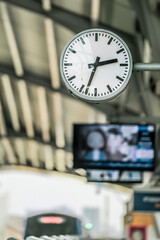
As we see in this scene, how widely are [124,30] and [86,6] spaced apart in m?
1.04

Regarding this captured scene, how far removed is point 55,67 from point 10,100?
4555 mm

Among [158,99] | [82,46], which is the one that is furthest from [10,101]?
[82,46]

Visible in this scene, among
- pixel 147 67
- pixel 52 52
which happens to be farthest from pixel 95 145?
pixel 147 67

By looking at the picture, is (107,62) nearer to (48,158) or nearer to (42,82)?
(42,82)

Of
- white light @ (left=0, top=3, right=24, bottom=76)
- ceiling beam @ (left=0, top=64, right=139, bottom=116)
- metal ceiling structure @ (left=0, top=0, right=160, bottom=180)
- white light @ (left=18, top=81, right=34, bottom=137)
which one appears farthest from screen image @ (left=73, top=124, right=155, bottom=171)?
white light @ (left=18, top=81, right=34, bottom=137)

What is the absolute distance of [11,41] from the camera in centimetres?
1340

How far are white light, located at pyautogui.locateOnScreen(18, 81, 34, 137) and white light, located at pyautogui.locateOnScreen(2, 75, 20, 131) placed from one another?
40 centimetres

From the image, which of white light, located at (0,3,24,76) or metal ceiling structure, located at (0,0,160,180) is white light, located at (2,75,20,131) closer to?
metal ceiling structure, located at (0,0,160,180)

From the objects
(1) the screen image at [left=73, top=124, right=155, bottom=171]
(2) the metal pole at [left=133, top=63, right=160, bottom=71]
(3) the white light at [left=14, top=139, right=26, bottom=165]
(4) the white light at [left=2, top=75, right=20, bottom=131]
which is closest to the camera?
(2) the metal pole at [left=133, top=63, right=160, bottom=71]

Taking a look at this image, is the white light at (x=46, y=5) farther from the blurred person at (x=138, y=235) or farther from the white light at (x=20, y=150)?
the white light at (x=20, y=150)

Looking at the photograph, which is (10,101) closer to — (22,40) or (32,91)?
(32,91)

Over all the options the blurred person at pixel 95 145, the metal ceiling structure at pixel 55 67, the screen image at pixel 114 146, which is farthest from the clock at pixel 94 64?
the blurred person at pixel 95 145

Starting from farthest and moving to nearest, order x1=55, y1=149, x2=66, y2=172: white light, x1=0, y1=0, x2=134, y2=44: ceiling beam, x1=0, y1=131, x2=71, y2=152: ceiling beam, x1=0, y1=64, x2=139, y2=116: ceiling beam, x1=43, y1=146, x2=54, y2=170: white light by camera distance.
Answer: x1=43, y1=146, x2=54, y2=170: white light → x1=55, y1=149, x2=66, y2=172: white light → x1=0, y1=131, x2=71, y2=152: ceiling beam → x1=0, y1=64, x2=139, y2=116: ceiling beam → x1=0, y1=0, x2=134, y2=44: ceiling beam

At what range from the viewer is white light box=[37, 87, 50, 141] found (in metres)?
17.3
